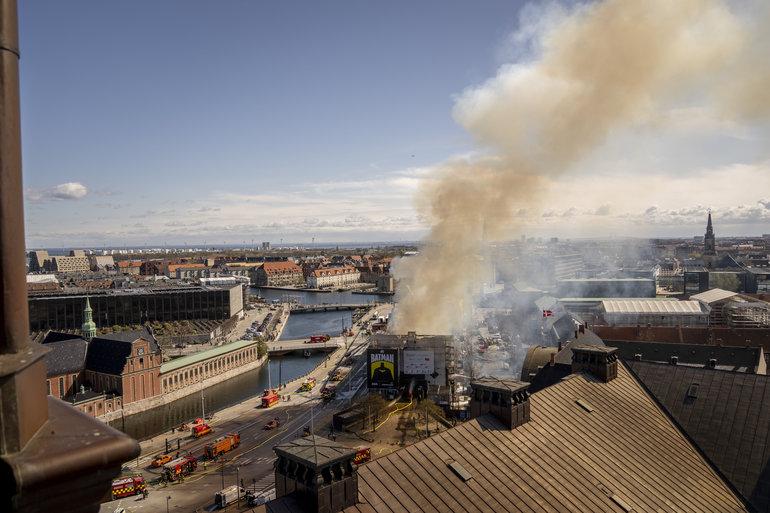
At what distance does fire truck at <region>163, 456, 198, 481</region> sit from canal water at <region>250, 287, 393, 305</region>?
112 metres

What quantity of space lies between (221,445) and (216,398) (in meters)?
22.8

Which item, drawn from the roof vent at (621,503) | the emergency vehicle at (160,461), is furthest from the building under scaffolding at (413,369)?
the roof vent at (621,503)

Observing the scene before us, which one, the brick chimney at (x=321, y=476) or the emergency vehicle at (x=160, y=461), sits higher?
the brick chimney at (x=321, y=476)

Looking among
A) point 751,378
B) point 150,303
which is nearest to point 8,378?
Answer: point 751,378

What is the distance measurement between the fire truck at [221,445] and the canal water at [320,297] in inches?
4214

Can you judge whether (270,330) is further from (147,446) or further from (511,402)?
(511,402)

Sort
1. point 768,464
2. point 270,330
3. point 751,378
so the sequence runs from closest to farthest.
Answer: point 768,464, point 751,378, point 270,330

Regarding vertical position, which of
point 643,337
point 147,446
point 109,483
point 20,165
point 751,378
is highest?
point 20,165

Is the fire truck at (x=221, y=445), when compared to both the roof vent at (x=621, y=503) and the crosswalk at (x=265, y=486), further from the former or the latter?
the roof vent at (x=621, y=503)

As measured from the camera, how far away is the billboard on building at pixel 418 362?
5606 cm

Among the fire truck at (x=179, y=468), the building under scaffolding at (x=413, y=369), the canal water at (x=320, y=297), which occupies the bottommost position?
the canal water at (x=320, y=297)

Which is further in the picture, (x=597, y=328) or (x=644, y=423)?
(x=597, y=328)

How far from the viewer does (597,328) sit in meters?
64.9

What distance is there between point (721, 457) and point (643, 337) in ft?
137
